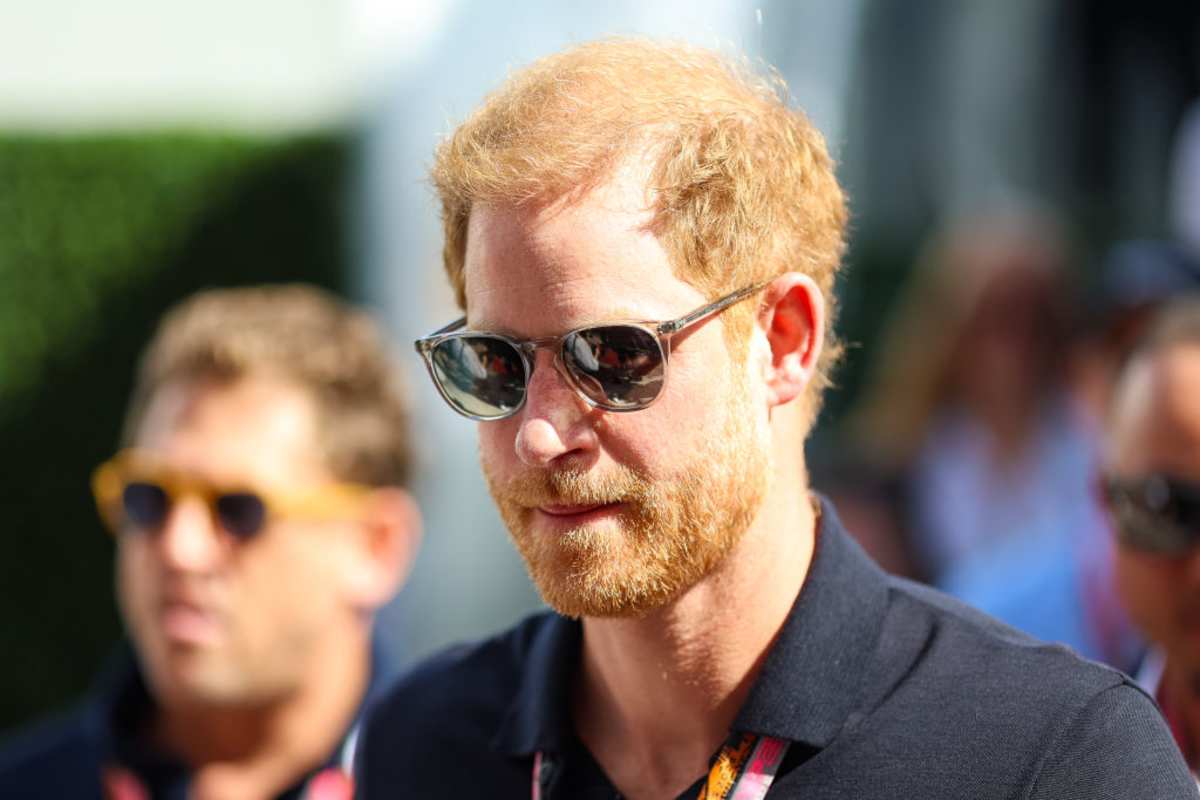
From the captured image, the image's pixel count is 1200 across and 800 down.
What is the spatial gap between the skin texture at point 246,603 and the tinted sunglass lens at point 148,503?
3 cm

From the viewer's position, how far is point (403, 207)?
297 inches

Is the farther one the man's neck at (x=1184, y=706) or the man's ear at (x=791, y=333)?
the man's neck at (x=1184, y=706)

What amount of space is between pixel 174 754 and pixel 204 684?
332mm

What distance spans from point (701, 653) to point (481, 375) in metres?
0.53

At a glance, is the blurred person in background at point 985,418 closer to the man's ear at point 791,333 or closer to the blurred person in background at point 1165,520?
the blurred person in background at point 1165,520

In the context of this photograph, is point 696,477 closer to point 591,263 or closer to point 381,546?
point 591,263

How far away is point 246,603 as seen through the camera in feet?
11.6

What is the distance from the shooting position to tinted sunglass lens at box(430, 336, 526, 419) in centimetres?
201

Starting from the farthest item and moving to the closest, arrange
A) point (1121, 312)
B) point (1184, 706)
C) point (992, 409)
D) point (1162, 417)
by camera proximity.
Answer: point (992, 409)
point (1121, 312)
point (1162, 417)
point (1184, 706)

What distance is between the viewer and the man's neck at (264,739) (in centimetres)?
362

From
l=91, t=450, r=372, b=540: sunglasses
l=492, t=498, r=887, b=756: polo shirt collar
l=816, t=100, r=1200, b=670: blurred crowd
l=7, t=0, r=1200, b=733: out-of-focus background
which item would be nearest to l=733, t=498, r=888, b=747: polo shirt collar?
l=492, t=498, r=887, b=756: polo shirt collar

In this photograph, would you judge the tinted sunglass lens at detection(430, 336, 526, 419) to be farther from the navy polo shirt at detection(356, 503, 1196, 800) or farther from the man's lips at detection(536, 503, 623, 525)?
the navy polo shirt at detection(356, 503, 1196, 800)

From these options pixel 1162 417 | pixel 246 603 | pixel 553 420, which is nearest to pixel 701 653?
pixel 553 420

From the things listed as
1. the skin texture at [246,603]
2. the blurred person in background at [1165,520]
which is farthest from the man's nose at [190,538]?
the blurred person in background at [1165,520]
